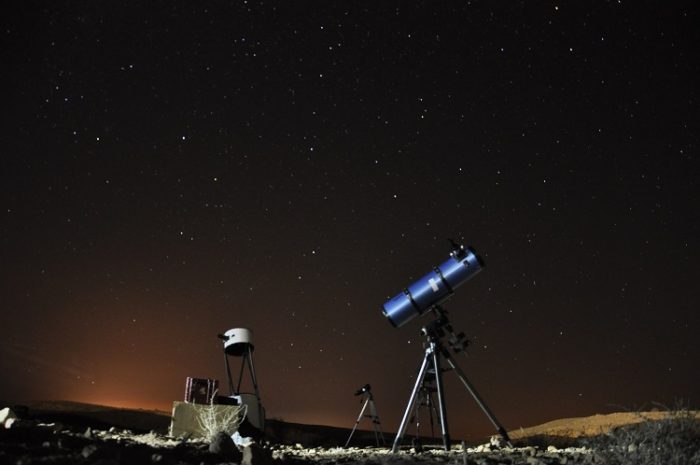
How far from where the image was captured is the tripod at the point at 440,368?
330 inches

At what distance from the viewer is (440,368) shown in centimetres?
879

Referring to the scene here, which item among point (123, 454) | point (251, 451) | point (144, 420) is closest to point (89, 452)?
point (123, 454)

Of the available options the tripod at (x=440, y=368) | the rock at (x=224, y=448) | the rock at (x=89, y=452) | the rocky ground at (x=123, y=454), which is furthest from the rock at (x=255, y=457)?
the tripod at (x=440, y=368)

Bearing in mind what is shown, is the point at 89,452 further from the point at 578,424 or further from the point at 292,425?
the point at 578,424

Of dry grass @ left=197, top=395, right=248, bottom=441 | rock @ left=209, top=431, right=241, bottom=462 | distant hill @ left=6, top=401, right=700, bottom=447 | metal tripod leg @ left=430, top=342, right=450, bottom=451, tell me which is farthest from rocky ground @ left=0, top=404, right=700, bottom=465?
distant hill @ left=6, top=401, right=700, bottom=447

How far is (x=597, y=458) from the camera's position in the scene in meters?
6.51

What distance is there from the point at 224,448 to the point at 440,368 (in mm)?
3822

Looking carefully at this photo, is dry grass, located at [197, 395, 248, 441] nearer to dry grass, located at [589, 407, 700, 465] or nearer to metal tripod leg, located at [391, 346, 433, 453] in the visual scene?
metal tripod leg, located at [391, 346, 433, 453]

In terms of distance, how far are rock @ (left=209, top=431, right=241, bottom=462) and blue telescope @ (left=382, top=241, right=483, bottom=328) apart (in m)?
4.03

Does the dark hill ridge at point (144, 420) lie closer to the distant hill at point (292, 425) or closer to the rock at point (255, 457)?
the distant hill at point (292, 425)

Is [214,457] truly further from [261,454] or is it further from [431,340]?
[431,340]

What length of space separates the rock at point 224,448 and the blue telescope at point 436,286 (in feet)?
13.2

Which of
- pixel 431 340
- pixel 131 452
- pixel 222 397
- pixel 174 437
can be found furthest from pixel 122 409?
pixel 131 452

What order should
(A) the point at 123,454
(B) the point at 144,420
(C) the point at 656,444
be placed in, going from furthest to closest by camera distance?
(B) the point at 144,420, (C) the point at 656,444, (A) the point at 123,454
